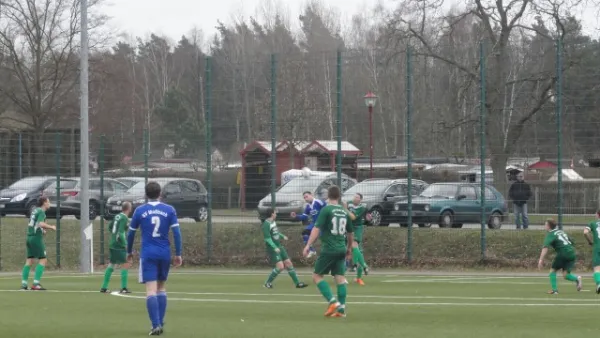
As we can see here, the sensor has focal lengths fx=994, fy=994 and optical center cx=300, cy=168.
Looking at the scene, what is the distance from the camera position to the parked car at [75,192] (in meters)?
31.1

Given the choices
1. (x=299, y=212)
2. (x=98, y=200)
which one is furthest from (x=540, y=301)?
(x=98, y=200)

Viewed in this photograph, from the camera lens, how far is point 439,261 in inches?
1078

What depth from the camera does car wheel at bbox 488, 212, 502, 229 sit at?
27844 mm

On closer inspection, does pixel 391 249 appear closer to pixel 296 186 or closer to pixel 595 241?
pixel 296 186

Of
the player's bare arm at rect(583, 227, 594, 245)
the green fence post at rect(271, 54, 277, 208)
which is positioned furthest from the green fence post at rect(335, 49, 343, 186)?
the player's bare arm at rect(583, 227, 594, 245)

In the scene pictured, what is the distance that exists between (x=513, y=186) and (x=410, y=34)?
42.9 feet

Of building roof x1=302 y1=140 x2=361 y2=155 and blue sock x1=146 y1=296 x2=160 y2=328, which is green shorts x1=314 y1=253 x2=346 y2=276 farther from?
building roof x1=302 y1=140 x2=361 y2=155

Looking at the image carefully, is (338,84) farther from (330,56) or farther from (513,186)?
(513,186)

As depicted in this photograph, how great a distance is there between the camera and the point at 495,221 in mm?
27938

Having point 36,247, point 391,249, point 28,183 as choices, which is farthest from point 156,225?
point 28,183

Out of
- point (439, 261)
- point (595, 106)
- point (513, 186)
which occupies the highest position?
point (595, 106)

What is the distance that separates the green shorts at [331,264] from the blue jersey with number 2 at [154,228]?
2713 millimetres

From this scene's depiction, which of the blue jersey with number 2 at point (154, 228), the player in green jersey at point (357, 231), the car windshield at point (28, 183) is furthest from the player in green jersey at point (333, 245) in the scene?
the car windshield at point (28, 183)

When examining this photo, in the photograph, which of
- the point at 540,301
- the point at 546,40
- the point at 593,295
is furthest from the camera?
the point at 546,40
